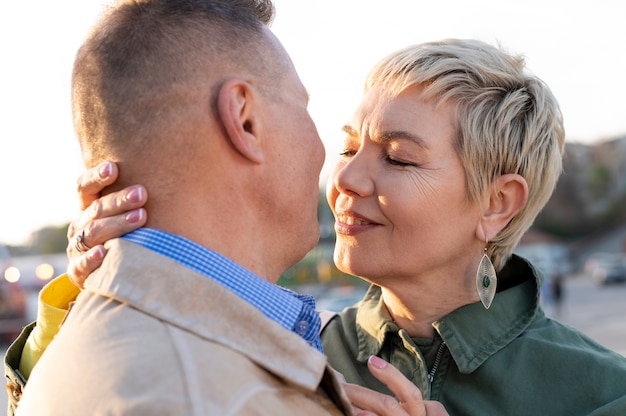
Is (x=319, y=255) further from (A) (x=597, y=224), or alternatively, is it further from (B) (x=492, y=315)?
Result: (A) (x=597, y=224)

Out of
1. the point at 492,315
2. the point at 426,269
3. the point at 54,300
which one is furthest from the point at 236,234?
the point at 492,315

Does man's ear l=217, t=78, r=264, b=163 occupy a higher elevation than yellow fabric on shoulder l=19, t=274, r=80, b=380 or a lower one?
higher

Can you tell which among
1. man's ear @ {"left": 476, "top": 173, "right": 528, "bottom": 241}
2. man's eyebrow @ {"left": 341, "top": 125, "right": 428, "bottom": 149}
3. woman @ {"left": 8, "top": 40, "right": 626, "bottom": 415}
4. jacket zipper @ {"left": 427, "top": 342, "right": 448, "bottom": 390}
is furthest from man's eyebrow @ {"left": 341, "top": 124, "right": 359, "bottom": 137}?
jacket zipper @ {"left": 427, "top": 342, "right": 448, "bottom": 390}

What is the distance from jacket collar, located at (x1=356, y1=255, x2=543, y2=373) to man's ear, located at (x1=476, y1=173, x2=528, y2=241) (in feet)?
0.67

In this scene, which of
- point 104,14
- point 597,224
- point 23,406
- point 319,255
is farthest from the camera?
point 597,224

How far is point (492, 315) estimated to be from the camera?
2.72 meters

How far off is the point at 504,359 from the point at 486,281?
0.28 m

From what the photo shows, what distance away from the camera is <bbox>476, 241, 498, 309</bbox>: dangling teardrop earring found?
107 inches

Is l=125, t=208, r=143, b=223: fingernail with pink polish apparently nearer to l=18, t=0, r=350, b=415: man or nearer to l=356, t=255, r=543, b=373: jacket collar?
l=18, t=0, r=350, b=415: man

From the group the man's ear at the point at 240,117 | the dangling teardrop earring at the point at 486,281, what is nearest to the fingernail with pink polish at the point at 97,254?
the man's ear at the point at 240,117

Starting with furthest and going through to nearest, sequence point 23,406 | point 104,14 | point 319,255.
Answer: point 319,255 → point 104,14 → point 23,406

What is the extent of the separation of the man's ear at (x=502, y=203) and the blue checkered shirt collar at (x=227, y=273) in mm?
1180

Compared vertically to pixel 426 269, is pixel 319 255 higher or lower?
lower

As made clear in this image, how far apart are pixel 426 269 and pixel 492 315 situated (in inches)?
11.2
